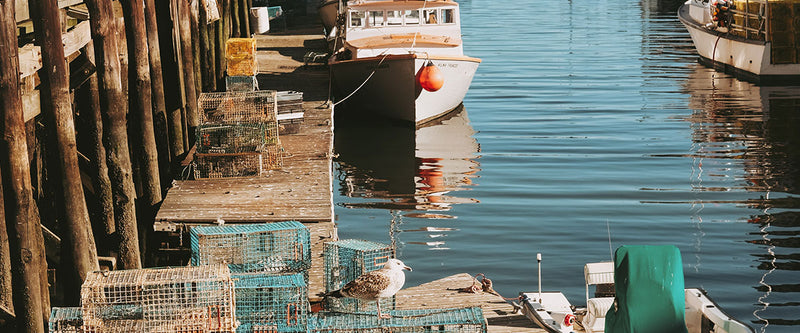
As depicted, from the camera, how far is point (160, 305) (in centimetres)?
637

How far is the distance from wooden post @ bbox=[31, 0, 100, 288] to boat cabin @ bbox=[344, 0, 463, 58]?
14173mm

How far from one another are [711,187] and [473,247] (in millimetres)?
5208

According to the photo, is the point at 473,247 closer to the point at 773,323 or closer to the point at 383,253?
the point at 773,323

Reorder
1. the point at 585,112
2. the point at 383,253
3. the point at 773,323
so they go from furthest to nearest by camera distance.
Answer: the point at 585,112, the point at 773,323, the point at 383,253

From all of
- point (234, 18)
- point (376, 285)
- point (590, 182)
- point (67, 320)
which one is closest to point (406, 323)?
point (376, 285)

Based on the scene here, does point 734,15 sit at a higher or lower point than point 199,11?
lower

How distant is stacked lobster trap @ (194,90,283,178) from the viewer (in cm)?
1141

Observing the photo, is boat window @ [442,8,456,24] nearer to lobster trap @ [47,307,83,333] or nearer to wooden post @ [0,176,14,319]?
wooden post @ [0,176,14,319]

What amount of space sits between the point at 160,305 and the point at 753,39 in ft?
82.8

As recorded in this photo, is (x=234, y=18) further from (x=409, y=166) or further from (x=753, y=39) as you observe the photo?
(x=753, y=39)

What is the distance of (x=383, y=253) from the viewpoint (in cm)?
848

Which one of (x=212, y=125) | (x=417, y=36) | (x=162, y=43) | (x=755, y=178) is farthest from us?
(x=417, y=36)

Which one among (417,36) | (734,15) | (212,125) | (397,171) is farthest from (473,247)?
(734,15)

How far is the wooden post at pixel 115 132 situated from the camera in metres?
8.96
